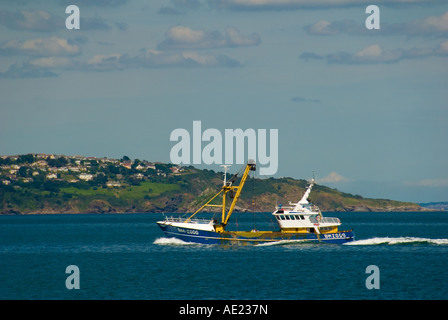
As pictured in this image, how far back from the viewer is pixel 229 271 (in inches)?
3177

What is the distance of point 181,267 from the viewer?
8388 centimetres

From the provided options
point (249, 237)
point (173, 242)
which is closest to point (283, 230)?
point (249, 237)

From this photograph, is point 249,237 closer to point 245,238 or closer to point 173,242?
point 245,238

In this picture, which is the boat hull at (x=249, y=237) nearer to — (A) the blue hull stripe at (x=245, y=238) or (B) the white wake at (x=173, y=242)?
(A) the blue hull stripe at (x=245, y=238)

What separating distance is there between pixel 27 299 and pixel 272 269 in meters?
28.1

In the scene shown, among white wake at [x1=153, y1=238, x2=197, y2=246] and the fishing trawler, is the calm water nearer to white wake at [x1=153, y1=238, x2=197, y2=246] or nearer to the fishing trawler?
white wake at [x1=153, y1=238, x2=197, y2=246]

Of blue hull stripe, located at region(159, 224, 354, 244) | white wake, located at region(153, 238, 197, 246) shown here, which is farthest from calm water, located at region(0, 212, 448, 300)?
blue hull stripe, located at region(159, 224, 354, 244)

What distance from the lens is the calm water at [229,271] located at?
222ft

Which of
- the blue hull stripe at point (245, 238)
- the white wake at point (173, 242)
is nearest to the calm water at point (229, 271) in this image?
the white wake at point (173, 242)

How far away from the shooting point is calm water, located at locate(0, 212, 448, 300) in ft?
222

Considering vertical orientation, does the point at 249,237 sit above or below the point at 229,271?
above

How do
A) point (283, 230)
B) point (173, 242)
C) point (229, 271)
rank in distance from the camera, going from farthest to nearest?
point (173, 242), point (283, 230), point (229, 271)

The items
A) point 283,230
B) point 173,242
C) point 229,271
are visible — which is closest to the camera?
point 229,271
